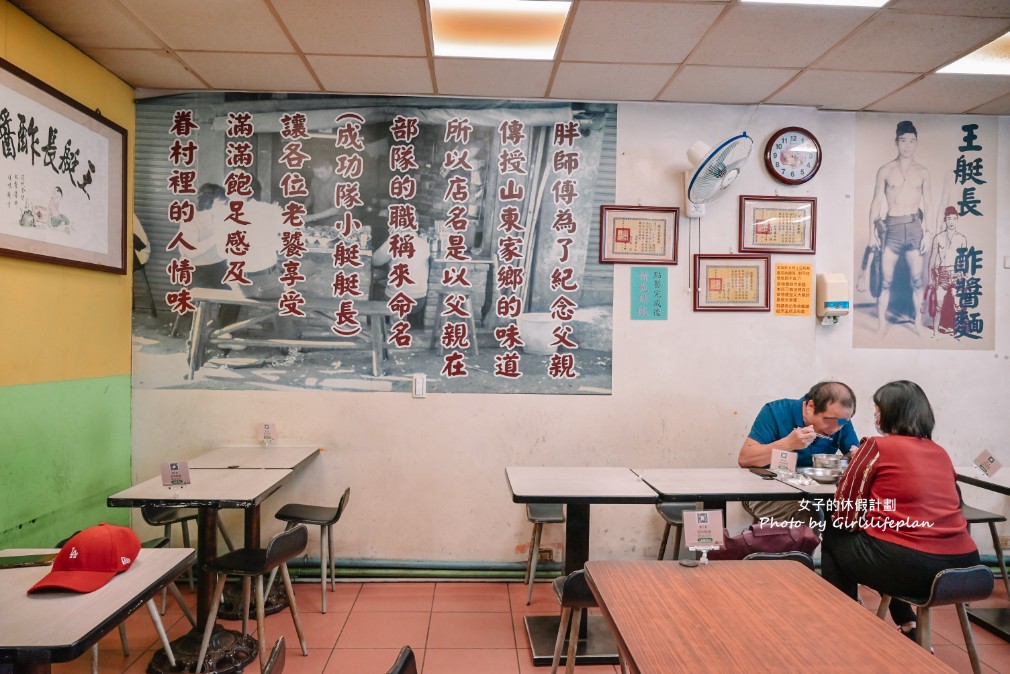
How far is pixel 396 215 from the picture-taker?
3867 millimetres

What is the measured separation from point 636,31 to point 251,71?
2.17 meters

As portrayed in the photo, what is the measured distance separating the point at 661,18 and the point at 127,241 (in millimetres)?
3294

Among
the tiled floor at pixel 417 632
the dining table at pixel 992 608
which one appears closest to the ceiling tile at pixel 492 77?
the tiled floor at pixel 417 632

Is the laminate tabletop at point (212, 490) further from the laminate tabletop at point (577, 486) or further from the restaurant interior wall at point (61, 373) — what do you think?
the laminate tabletop at point (577, 486)

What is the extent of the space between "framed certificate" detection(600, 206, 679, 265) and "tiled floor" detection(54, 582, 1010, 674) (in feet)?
7.10

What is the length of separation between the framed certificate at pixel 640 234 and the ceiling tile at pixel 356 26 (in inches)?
60.1

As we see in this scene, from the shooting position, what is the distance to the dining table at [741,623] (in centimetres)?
146

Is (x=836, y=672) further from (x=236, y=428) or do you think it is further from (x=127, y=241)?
(x=127, y=241)

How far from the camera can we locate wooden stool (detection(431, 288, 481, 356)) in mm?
3879

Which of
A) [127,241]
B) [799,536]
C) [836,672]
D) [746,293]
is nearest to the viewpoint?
[836,672]

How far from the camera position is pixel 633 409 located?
3953 millimetres

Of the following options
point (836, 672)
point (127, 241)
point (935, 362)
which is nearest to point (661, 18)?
point (836, 672)

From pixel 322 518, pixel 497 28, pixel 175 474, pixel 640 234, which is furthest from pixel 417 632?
pixel 497 28

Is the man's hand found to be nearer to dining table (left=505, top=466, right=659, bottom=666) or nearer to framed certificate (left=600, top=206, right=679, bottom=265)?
dining table (left=505, top=466, right=659, bottom=666)
